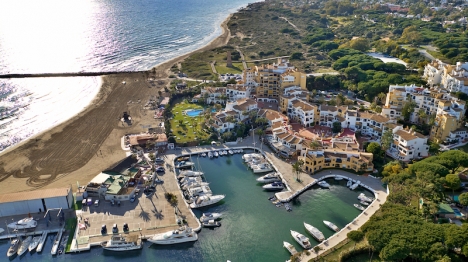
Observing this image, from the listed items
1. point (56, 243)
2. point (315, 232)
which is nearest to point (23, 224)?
point (56, 243)

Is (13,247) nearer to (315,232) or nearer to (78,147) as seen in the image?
(78,147)

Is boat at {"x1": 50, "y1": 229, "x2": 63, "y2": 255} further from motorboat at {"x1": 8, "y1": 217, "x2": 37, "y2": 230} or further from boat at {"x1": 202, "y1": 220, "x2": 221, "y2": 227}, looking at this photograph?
boat at {"x1": 202, "y1": 220, "x2": 221, "y2": 227}

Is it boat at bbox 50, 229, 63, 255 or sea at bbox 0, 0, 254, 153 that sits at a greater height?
sea at bbox 0, 0, 254, 153

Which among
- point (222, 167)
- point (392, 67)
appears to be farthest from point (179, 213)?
point (392, 67)

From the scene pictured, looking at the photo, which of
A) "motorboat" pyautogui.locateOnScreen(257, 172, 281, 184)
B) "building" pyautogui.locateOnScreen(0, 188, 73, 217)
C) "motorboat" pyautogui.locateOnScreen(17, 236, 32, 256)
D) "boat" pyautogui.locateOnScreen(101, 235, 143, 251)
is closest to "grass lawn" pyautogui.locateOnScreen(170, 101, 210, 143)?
"motorboat" pyautogui.locateOnScreen(257, 172, 281, 184)

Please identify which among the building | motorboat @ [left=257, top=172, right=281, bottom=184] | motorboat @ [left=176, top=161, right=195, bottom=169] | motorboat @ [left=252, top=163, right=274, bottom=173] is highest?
the building

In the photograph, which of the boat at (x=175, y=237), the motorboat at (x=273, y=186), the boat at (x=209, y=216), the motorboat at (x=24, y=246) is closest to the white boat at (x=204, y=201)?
the boat at (x=209, y=216)

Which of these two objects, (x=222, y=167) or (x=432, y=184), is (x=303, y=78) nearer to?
(x=222, y=167)
